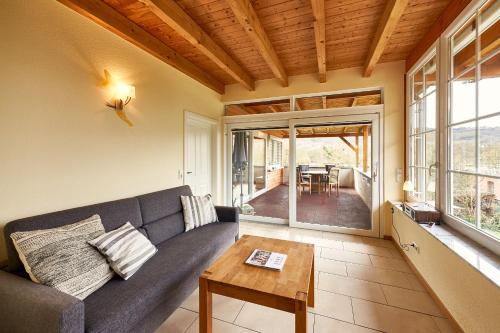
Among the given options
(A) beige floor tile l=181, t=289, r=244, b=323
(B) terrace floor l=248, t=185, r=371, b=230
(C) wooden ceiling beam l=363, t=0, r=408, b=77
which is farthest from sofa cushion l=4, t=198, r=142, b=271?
(C) wooden ceiling beam l=363, t=0, r=408, b=77

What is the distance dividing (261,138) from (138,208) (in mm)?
4452

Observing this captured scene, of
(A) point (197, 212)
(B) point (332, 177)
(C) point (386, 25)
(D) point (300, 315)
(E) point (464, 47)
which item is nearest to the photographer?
(D) point (300, 315)

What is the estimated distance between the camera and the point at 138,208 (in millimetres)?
2104

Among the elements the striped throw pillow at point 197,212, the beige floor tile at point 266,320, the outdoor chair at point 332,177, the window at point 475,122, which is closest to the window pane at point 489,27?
the window at point 475,122

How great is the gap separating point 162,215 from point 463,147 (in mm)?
2978

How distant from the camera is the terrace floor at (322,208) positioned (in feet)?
12.9

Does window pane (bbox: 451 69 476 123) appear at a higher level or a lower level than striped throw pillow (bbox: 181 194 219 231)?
higher

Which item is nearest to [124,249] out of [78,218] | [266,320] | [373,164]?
[78,218]

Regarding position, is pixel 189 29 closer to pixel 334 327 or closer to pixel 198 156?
pixel 198 156

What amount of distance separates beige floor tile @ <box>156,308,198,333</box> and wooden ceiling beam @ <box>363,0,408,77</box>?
3.05 metres

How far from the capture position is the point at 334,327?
155 centimetres

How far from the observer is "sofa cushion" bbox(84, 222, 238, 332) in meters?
1.13

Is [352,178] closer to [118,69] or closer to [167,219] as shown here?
[167,219]

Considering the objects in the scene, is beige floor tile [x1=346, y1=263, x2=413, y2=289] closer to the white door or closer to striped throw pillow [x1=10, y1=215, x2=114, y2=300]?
striped throw pillow [x1=10, y1=215, x2=114, y2=300]
